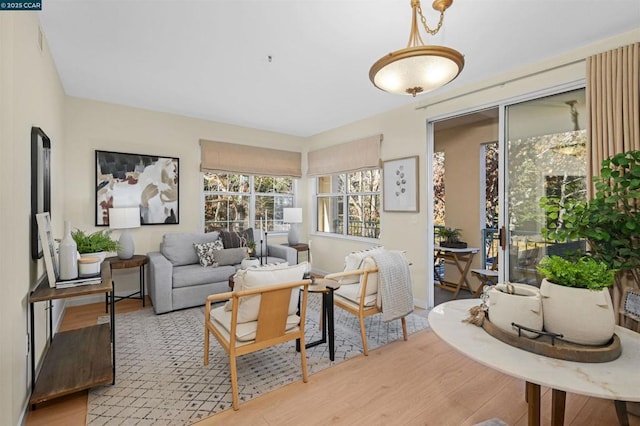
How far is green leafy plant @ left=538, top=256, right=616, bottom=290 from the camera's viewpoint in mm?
1107

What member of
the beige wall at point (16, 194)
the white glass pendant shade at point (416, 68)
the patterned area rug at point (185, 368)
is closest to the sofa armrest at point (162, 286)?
the patterned area rug at point (185, 368)

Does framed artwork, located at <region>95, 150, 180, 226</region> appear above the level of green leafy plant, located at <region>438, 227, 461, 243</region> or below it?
above

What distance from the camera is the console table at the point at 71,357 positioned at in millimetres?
1913

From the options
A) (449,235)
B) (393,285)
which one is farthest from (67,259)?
(449,235)

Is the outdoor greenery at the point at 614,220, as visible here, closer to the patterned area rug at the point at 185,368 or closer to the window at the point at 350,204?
the patterned area rug at the point at 185,368

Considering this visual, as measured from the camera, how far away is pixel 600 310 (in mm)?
1085

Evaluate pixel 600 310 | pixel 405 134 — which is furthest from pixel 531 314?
pixel 405 134

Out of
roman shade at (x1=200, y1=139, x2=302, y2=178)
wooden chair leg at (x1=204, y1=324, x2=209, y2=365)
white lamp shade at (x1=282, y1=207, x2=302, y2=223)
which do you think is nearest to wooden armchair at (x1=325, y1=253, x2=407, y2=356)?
wooden chair leg at (x1=204, y1=324, x2=209, y2=365)

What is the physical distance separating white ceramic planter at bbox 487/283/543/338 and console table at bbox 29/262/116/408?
2.31 meters

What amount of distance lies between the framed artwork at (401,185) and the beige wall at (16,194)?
3.69m

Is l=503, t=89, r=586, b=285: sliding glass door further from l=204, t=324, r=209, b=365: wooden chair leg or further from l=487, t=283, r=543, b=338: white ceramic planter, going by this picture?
l=204, t=324, r=209, b=365: wooden chair leg

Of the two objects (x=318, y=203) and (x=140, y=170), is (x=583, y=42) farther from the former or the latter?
(x=140, y=170)

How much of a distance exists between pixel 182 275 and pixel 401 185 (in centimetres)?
308

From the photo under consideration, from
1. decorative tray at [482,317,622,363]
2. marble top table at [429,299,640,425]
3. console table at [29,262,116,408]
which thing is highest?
decorative tray at [482,317,622,363]
